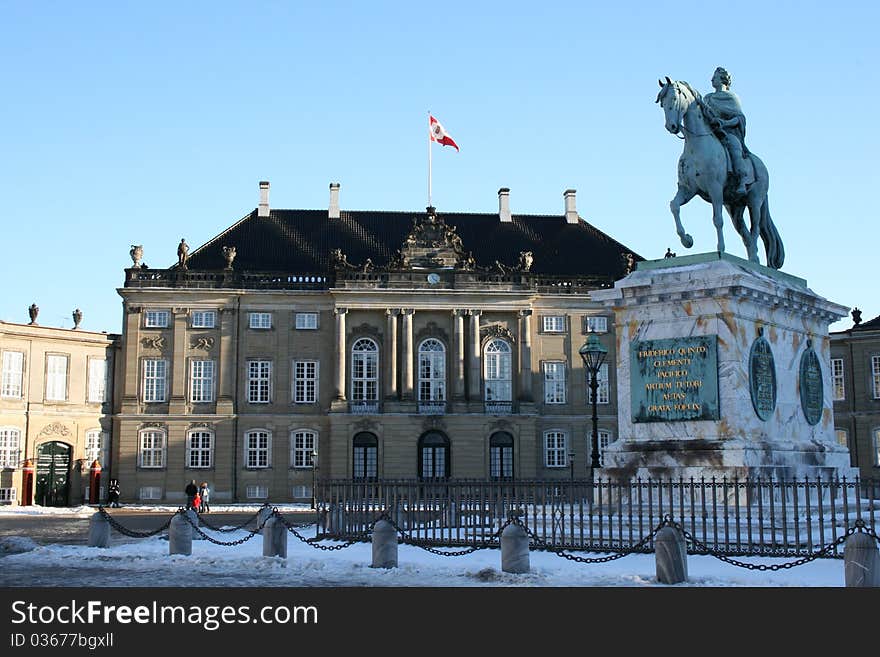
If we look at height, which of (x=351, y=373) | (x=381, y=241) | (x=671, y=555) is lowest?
(x=671, y=555)

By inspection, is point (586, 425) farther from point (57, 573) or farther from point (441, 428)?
point (57, 573)

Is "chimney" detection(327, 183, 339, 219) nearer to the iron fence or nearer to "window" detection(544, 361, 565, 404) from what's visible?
"window" detection(544, 361, 565, 404)

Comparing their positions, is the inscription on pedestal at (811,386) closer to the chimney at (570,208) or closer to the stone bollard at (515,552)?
the stone bollard at (515,552)

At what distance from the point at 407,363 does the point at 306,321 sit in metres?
5.93

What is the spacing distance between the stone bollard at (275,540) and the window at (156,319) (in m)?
41.7

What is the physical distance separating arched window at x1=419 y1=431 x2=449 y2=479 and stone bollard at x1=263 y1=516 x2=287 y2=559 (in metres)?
40.1

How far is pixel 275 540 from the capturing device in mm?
18656

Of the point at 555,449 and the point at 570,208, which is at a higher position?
the point at 570,208

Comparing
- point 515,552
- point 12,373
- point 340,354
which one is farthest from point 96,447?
point 515,552

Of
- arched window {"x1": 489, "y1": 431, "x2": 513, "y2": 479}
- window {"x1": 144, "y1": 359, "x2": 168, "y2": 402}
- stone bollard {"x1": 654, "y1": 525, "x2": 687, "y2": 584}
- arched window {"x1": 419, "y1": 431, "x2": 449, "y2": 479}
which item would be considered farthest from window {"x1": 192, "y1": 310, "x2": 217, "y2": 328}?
stone bollard {"x1": 654, "y1": 525, "x2": 687, "y2": 584}

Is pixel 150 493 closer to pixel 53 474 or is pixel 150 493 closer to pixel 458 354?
pixel 53 474

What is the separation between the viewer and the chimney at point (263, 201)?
216 feet

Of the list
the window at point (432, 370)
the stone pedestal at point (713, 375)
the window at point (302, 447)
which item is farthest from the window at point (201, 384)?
the stone pedestal at point (713, 375)

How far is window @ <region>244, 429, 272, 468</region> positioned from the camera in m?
58.7
